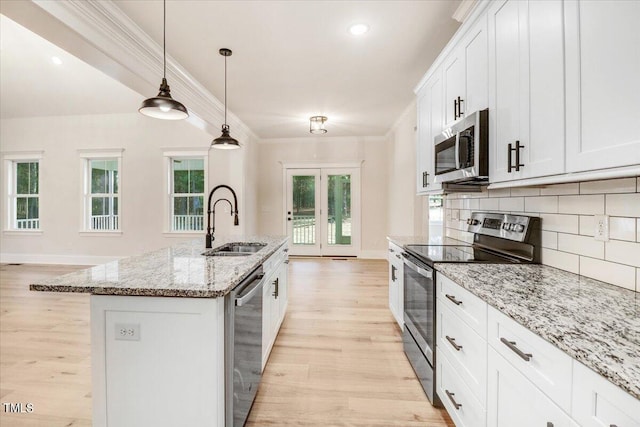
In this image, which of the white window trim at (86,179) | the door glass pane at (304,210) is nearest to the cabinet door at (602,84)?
the door glass pane at (304,210)

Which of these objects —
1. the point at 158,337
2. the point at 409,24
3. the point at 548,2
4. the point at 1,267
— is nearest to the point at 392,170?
the point at 409,24

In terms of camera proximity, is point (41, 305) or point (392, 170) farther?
point (392, 170)

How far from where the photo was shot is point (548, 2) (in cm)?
128

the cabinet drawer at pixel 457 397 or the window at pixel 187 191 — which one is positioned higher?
the window at pixel 187 191

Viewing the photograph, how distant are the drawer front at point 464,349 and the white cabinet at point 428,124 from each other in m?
1.19

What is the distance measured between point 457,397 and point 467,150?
140cm

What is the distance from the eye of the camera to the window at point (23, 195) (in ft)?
21.1

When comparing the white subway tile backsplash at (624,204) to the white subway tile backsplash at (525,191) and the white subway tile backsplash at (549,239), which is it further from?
the white subway tile backsplash at (525,191)

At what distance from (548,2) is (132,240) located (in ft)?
23.6

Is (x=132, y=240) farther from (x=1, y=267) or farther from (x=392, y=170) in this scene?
(x=392, y=170)

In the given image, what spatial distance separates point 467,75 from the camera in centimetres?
201

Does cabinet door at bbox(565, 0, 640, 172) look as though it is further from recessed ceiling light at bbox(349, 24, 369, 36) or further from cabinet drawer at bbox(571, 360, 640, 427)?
recessed ceiling light at bbox(349, 24, 369, 36)

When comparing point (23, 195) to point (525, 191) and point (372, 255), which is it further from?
point (525, 191)

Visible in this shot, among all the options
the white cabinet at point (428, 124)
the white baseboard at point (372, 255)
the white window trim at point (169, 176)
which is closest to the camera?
the white cabinet at point (428, 124)
